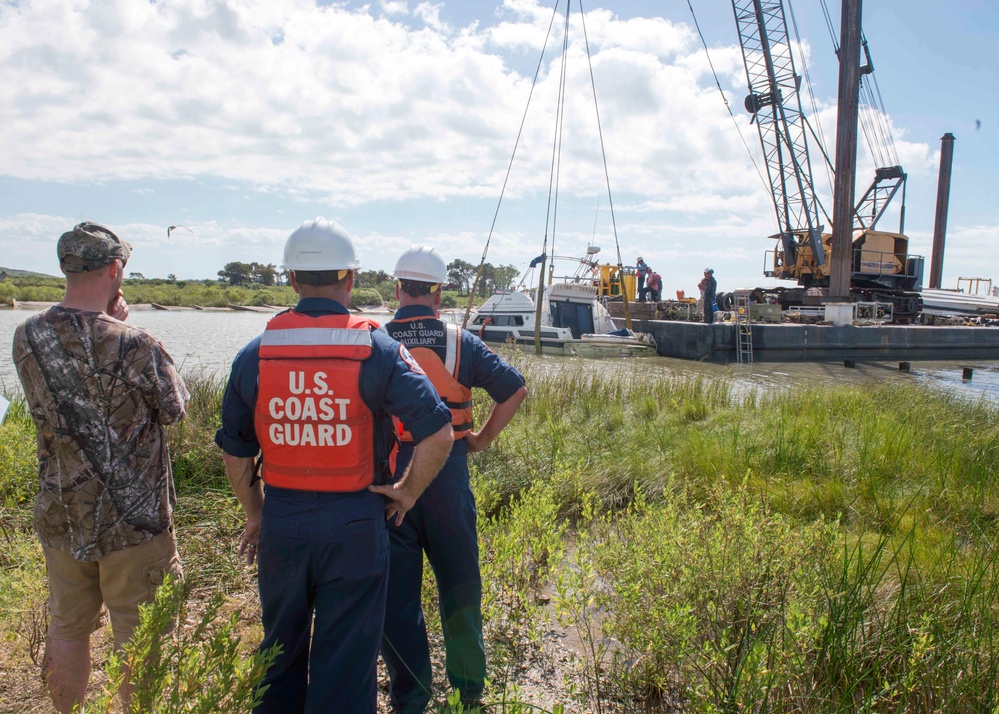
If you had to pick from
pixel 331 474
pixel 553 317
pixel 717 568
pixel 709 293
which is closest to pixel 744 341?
pixel 709 293

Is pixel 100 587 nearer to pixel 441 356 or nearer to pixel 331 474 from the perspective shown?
pixel 331 474

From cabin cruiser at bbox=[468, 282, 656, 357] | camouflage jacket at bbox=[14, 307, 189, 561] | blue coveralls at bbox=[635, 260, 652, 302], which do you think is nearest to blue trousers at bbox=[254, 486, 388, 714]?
camouflage jacket at bbox=[14, 307, 189, 561]

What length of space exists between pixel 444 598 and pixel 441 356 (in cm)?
94

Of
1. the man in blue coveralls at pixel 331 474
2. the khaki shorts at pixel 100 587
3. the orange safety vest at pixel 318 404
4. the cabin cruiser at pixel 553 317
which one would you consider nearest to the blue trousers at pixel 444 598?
the man in blue coveralls at pixel 331 474

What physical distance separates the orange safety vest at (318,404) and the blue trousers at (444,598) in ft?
1.91

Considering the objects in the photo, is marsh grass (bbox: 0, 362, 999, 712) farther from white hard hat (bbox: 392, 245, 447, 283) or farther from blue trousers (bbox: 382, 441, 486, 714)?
white hard hat (bbox: 392, 245, 447, 283)

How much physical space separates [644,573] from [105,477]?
2128 mm

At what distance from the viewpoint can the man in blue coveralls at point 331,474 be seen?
1912 millimetres

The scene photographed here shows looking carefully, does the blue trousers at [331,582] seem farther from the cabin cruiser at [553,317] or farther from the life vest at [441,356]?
the cabin cruiser at [553,317]

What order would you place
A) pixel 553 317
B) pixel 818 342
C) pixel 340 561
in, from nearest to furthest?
pixel 340 561 → pixel 553 317 → pixel 818 342

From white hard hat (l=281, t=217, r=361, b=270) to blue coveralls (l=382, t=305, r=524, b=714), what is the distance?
32.0 inches

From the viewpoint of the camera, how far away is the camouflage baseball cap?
6.98 feet

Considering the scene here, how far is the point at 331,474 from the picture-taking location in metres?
1.93

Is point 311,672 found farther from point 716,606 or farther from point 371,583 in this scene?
point 716,606
